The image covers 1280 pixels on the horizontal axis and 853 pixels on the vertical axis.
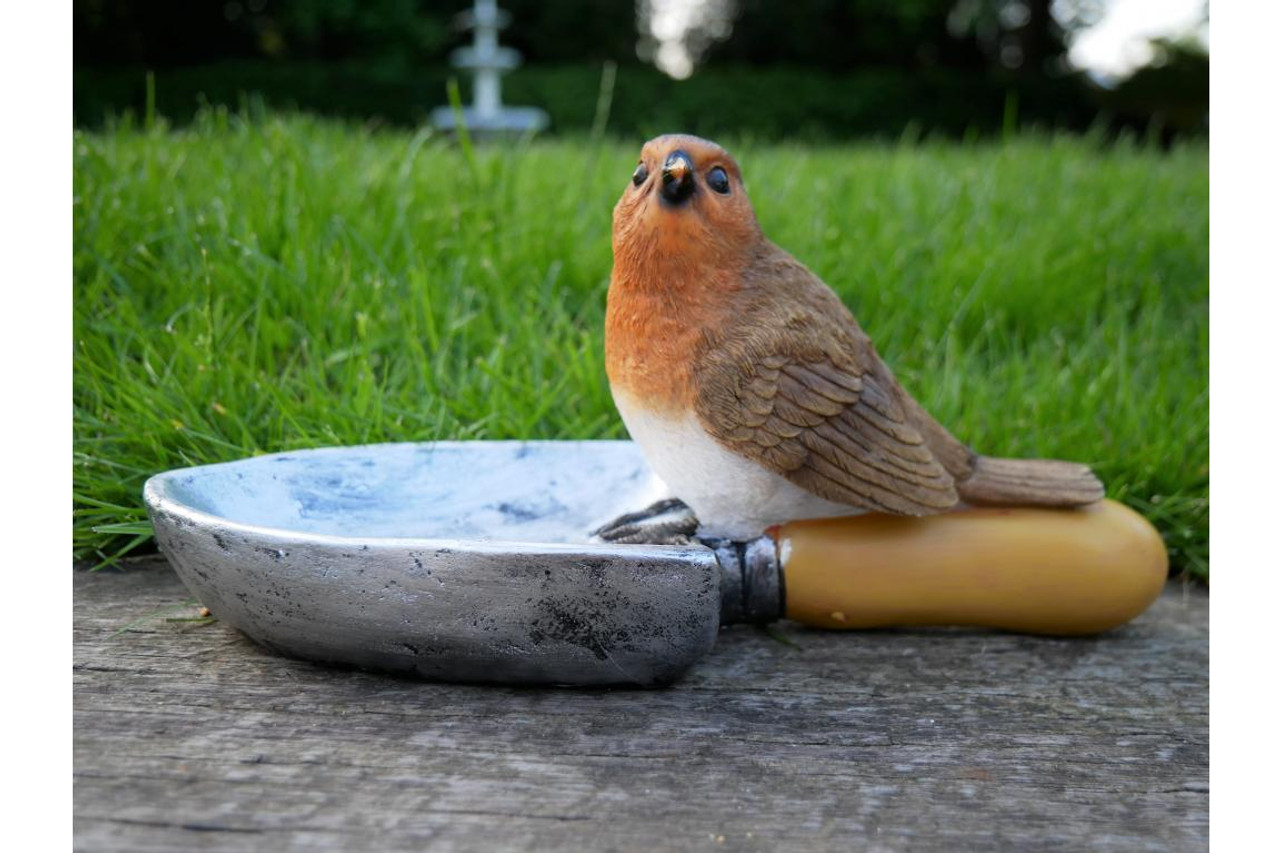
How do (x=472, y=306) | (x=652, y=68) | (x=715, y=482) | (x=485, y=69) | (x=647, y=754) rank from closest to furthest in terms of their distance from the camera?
1. (x=647, y=754)
2. (x=715, y=482)
3. (x=472, y=306)
4. (x=485, y=69)
5. (x=652, y=68)

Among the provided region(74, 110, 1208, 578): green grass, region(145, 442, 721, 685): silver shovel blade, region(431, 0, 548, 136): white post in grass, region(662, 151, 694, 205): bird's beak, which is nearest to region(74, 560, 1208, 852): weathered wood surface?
region(145, 442, 721, 685): silver shovel blade

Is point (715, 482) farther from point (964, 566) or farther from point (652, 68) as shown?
point (652, 68)

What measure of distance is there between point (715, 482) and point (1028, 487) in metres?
0.50

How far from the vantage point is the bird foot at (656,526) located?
1684 mm

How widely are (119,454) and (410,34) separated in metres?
10.7

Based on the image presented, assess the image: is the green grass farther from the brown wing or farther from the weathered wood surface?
the brown wing

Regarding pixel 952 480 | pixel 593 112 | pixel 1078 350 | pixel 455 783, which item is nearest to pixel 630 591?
pixel 455 783

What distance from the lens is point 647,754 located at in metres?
1.27

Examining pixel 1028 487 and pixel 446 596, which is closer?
pixel 446 596

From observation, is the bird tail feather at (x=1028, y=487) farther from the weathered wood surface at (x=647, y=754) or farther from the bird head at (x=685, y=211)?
the bird head at (x=685, y=211)

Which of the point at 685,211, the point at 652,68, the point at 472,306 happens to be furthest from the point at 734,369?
the point at 652,68

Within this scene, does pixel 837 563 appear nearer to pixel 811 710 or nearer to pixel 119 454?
pixel 811 710

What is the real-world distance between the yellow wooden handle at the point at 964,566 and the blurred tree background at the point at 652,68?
877 cm

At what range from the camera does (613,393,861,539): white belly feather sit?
5.04 ft
